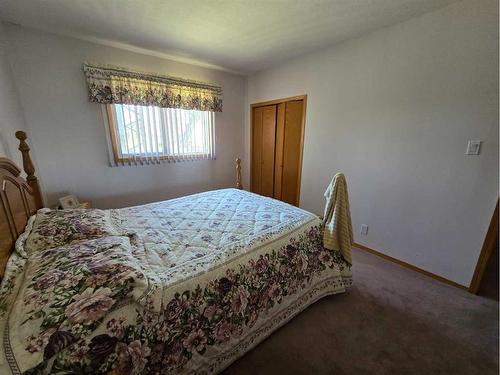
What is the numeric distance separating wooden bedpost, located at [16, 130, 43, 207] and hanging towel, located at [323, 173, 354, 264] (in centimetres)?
234

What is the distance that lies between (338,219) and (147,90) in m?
2.80

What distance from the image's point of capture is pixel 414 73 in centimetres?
202

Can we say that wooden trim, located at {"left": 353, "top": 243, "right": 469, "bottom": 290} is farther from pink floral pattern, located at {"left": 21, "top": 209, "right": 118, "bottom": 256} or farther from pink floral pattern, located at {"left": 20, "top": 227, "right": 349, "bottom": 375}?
pink floral pattern, located at {"left": 21, "top": 209, "right": 118, "bottom": 256}

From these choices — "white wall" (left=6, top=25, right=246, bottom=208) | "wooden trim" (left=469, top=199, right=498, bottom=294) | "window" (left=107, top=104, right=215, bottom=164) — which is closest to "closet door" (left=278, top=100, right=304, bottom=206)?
"window" (left=107, top=104, right=215, bottom=164)

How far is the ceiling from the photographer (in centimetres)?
176

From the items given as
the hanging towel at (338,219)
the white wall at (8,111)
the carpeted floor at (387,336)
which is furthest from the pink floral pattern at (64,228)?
the hanging towel at (338,219)

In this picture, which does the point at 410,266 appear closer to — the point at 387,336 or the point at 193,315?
the point at 387,336

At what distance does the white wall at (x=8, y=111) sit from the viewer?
162cm

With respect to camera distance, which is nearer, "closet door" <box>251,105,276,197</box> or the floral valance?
the floral valance

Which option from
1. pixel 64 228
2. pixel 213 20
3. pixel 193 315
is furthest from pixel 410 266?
pixel 213 20

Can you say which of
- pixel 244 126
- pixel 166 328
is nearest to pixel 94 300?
pixel 166 328

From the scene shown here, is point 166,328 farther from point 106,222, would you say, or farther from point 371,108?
point 371,108

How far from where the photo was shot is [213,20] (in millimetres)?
2008

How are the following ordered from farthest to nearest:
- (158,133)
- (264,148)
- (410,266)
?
(264,148)
(158,133)
(410,266)
